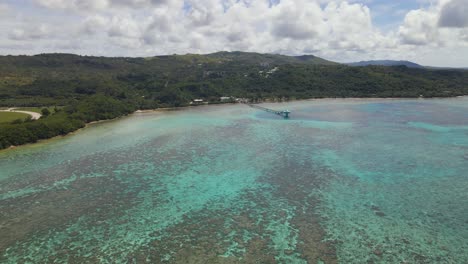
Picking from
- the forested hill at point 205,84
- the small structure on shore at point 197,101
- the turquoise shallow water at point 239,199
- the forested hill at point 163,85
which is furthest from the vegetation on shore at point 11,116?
the small structure on shore at point 197,101

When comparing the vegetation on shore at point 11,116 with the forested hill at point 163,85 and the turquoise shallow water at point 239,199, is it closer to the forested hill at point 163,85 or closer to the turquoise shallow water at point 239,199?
the forested hill at point 163,85

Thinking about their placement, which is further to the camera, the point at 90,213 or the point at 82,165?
the point at 82,165

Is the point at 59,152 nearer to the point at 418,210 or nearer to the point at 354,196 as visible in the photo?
the point at 354,196

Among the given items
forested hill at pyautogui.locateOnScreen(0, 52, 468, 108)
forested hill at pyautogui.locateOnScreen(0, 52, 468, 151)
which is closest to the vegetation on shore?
forested hill at pyautogui.locateOnScreen(0, 52, 468, 151)

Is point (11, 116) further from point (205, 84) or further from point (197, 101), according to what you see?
point (205, 84)

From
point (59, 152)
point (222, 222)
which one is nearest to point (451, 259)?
point (222, 222)

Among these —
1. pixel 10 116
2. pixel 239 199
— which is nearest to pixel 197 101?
pixel 10 116
